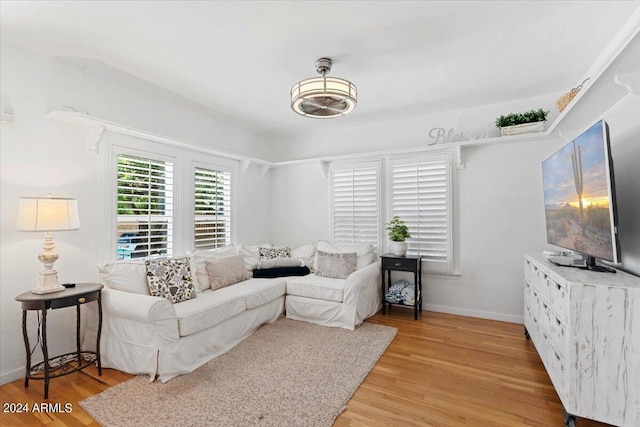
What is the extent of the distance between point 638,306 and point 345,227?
10.6 feet

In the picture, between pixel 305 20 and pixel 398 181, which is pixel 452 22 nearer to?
pixel 305 20

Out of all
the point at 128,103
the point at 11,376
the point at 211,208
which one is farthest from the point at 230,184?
the point at 11,376

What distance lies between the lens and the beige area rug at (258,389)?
74.3 inches

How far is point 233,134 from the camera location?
445 cm

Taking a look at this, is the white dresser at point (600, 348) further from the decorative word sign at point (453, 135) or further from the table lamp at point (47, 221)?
the table lamp at point (47, 221)

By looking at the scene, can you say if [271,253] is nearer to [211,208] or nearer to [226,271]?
[226,271]

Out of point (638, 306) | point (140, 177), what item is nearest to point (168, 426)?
point (140, 177)

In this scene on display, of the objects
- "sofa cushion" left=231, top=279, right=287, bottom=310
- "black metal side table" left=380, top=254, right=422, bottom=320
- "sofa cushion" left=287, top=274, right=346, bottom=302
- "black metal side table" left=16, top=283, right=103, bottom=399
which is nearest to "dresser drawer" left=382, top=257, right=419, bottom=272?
"black metal side table" left=380, top=254, right=422, bottom=320

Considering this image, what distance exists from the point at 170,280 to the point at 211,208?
1420 millimetres

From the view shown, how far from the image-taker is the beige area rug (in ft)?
6.19

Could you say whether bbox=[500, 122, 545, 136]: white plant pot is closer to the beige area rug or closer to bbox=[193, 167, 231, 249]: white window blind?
the beige area rug

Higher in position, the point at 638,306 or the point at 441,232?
the point at 441,232

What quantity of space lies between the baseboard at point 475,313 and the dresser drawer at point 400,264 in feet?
2.31

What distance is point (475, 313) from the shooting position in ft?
12.2
